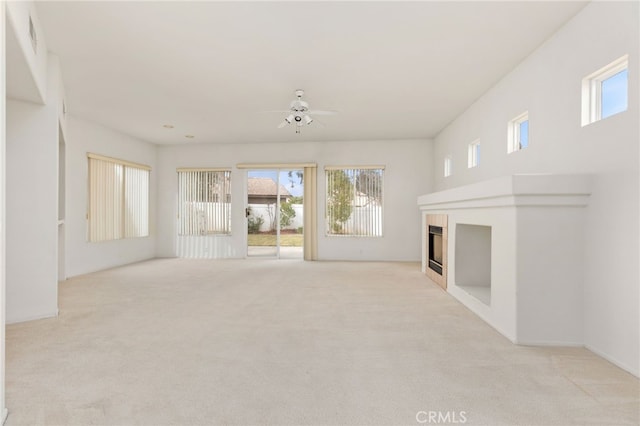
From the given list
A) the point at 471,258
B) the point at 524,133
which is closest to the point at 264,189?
the point at 471,258

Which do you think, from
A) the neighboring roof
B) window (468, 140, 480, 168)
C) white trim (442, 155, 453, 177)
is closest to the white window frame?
window (468, 140, 480, 168)

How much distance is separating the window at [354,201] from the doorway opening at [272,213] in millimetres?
868

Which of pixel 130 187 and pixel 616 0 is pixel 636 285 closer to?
pixel 616 0

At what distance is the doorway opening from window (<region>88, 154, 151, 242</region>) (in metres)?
2.27

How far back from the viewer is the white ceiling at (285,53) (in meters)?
2.62

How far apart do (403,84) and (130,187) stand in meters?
5.72

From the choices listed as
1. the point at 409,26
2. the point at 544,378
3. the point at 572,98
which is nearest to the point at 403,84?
the point at 409,26

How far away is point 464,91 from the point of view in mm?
4340

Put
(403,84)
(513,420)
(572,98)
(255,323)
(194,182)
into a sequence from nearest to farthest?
(513,420)
(572,98)
(255,323)
(403,84)
(194,182)

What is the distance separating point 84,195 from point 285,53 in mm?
4550

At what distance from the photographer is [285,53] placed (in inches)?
129

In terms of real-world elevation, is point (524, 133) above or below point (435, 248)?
above

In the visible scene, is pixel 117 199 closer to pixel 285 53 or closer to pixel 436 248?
pixel 285 53

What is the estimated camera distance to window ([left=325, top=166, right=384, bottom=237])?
7.26m
